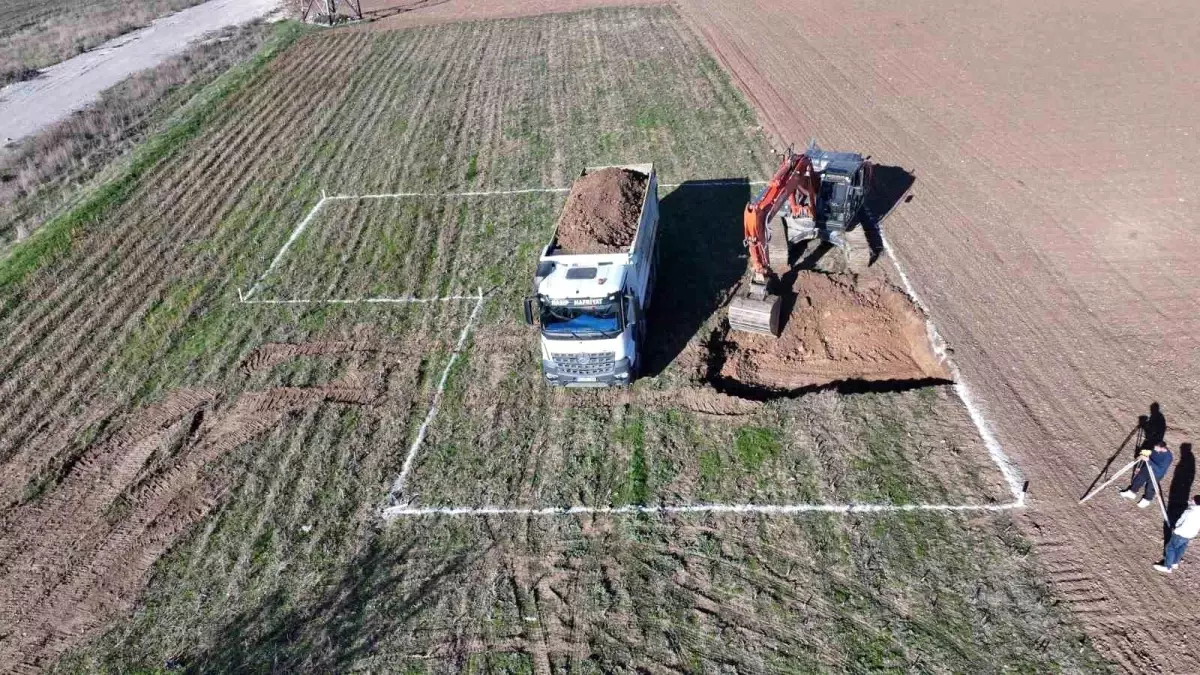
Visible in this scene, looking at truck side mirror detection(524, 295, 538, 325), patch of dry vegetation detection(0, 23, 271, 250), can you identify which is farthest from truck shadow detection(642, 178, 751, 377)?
patch of dry vegetation detection(0, 23, 271, 250)

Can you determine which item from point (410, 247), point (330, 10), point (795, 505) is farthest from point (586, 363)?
point (330, 10)

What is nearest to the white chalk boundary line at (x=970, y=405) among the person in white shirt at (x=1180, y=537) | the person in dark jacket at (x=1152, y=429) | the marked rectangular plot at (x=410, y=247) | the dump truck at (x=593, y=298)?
the person in white shirt at (x=1180, y=537)

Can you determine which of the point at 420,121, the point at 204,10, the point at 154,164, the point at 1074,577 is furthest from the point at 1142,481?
the point at 204,10

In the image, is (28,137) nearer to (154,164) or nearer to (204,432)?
(154,164)

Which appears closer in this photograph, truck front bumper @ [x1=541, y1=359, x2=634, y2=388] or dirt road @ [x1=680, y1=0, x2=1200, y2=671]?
dirt road @ [x1=680, y1=0, x2=1200, y2=671]

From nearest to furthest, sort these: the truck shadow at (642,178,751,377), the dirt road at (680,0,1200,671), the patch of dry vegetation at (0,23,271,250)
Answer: the dirt road at (680,0,1200,671), the truck shadow at (642,178,751,377), the patch of dry vegetation at (0,23,271,250)

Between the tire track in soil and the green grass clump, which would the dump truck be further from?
the tire track in soil
